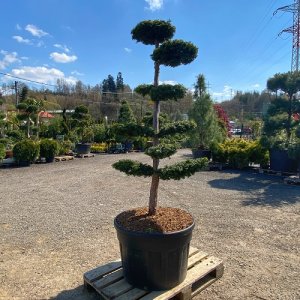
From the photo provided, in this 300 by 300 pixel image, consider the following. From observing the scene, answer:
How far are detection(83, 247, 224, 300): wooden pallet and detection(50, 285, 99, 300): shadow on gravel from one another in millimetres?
44

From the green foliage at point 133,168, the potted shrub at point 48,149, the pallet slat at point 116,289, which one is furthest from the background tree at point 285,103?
the potted shrub at point 48,149

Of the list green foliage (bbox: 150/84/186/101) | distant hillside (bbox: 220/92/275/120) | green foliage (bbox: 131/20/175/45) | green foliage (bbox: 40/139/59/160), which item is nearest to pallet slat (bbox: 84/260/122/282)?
green foliage (bbox: 150/84/186/101)

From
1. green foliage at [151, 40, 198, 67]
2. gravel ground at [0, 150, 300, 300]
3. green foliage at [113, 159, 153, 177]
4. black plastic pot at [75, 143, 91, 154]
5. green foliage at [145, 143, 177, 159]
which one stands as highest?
green foliage at [151, 40, 198, 67]

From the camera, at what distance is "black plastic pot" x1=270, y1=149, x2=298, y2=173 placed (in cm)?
876

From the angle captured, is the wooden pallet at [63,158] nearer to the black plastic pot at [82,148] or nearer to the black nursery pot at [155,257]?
the black plastic pot at [82,148]

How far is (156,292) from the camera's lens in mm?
2639

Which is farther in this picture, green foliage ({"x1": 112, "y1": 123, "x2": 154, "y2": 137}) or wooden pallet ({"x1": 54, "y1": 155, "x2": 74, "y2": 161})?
→ wooden pallet ({"x1": 54, "y1": 155, "x2": 74, "y2": 161})

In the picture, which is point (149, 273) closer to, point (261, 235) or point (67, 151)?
point (261, 235)

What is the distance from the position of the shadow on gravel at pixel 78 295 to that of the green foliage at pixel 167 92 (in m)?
1.93

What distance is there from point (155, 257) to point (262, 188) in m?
5.39

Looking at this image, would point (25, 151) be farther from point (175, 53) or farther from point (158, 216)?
point (175, 53)

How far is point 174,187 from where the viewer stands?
740 cm

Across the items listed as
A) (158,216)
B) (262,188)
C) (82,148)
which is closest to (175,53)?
(158,216)

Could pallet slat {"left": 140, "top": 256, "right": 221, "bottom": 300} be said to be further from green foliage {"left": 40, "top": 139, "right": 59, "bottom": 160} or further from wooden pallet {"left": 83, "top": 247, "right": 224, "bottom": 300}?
green foliage {"left": 40, "top": 139, "right": 59, "bottom": 160}
